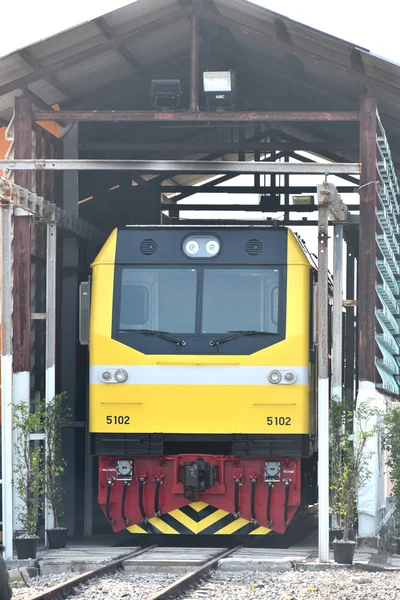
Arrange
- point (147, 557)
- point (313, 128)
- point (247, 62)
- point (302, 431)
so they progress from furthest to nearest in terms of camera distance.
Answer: point (313, 128), point (247, 62), point (302, 431), point (147, 557)

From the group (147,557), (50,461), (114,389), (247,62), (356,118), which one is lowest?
(147,557)

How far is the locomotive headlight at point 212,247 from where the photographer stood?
12617 millimetres

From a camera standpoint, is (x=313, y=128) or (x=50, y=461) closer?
(x=50, y=461)

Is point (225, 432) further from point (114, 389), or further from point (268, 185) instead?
point (268, 185)

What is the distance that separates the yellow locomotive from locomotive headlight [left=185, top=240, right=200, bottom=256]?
9 centimetres

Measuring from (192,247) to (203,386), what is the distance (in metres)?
1.51

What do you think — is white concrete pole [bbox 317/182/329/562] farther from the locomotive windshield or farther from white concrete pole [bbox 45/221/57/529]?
white concrete pole [bbox 45/221/57/529]

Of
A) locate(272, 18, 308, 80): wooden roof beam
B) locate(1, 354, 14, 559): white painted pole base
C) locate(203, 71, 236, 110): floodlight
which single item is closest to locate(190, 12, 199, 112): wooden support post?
locate(203, 71, 236, 110): floodlight

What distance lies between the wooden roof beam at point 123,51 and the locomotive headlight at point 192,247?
7.73ft

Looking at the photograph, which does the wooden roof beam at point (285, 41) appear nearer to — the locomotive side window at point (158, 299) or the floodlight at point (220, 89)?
the floodlight at point (220, 89)

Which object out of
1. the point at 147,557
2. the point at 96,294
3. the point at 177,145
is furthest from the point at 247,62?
the point at 147,557

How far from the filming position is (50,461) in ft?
40.5

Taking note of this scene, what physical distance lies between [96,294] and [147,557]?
9.41ft

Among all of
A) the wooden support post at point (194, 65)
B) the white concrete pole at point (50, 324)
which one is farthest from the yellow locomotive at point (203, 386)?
the wooden support post at point (194, 65)
